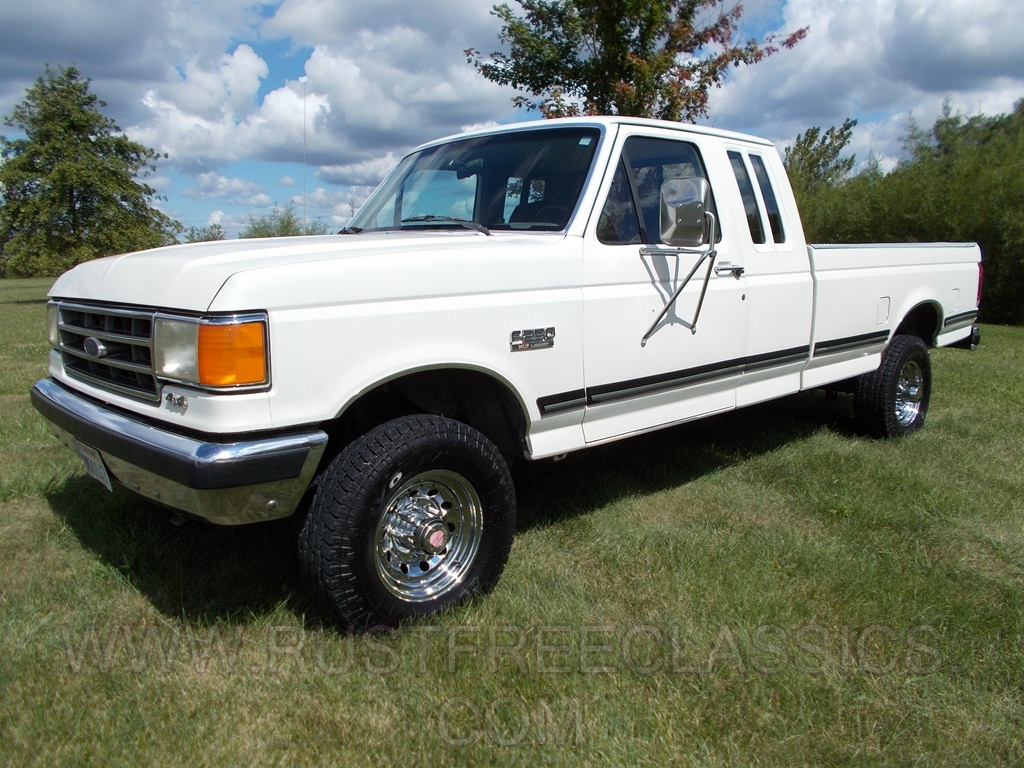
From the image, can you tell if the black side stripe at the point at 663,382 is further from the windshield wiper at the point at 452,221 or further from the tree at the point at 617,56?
the tree at the point at 617,56

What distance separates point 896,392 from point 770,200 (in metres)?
1.88

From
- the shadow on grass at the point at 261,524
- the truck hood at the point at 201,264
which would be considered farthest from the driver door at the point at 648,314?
the shadow on grass at the point at 261,524

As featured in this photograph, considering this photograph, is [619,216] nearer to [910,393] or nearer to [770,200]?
[770,200]

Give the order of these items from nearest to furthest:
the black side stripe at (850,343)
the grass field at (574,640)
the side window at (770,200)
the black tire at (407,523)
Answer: the grass field at (574,640) → the black tire at (407,523) → the side window at (770,200) → the black side stripe at (850,343)

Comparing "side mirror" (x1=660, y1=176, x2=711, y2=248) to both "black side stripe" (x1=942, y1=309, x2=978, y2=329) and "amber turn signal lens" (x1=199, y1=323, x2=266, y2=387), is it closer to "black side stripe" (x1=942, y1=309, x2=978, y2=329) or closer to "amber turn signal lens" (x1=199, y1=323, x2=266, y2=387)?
"amber turn signal lens" (x1=199, y1=323, x2=266, y2=387)

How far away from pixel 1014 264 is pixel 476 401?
14.7 m

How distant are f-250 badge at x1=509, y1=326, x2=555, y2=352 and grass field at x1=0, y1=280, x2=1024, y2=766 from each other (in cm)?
101

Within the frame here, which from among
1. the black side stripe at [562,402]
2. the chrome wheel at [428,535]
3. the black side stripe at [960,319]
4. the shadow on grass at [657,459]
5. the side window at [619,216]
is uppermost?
the side window at [619,216]

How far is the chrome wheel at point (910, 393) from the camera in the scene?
5789 mm

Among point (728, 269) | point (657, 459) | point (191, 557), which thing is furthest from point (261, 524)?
point (728, 269)

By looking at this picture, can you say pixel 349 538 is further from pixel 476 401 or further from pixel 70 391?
pixel 70 391

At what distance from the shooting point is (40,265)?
2178 centimetres

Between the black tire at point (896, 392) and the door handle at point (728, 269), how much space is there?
192 centimetres

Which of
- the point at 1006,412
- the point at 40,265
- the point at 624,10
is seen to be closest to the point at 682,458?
the point at 1006,412
